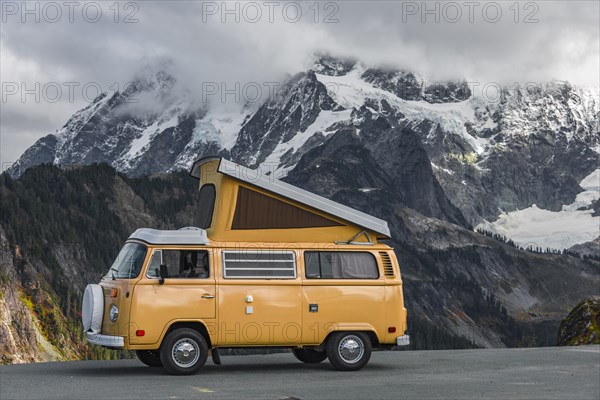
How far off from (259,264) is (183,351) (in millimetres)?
2730

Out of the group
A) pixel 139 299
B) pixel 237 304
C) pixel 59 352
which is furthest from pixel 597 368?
pixel 59 352

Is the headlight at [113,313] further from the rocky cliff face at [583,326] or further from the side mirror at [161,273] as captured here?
the rocky cliff face at [583,326]

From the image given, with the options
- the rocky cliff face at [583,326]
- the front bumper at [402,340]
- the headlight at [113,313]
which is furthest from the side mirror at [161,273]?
the rocky cliff face at [583,326]

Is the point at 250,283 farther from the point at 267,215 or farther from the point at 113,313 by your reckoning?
the point at 113,313

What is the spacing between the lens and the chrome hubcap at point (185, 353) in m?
20.5

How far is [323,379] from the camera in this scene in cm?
2022

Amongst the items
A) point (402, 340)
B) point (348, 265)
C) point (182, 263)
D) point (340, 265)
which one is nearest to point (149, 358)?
point (182, 263)

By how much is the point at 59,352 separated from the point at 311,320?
12263cm

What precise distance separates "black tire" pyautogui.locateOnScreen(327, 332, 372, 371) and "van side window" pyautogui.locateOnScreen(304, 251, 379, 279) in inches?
56.9

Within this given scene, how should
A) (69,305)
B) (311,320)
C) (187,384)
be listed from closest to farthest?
(187,384) < (311,320) < (69,305)

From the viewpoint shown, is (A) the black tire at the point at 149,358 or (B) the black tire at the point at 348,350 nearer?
(B) the black tire at the point at 348,350

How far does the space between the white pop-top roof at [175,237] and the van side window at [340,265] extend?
2605 millimetres

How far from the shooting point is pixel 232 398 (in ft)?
55.3

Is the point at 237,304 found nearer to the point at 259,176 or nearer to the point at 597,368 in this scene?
the point at 259,176
